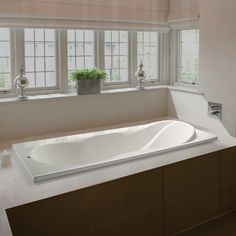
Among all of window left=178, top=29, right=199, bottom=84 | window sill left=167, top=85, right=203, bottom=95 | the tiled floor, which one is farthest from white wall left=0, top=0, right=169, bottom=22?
the tiled floor

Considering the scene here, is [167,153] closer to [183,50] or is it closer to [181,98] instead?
[181,98]

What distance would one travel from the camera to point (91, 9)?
3.81 meters

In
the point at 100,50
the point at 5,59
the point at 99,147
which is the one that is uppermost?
the point at 100,50

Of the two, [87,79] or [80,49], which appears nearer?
[87,79]

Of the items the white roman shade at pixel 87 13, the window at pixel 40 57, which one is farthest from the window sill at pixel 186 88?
the window at pixel 40 57

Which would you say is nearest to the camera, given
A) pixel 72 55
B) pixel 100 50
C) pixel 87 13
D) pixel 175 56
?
pixel 87 13

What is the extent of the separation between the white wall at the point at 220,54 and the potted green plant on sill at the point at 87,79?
3.71 ft

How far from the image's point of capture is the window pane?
3953 millimetres

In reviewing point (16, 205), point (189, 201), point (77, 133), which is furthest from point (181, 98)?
point (16, 205)

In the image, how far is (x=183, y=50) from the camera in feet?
14.6

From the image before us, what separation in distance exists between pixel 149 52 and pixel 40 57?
1448 millimetres

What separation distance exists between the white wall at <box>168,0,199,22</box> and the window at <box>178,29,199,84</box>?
0.21 meters

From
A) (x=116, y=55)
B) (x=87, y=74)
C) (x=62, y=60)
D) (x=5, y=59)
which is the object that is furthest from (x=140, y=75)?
(x=5, y=59)

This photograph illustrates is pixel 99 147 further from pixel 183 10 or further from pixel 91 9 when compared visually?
pixel 183 10
